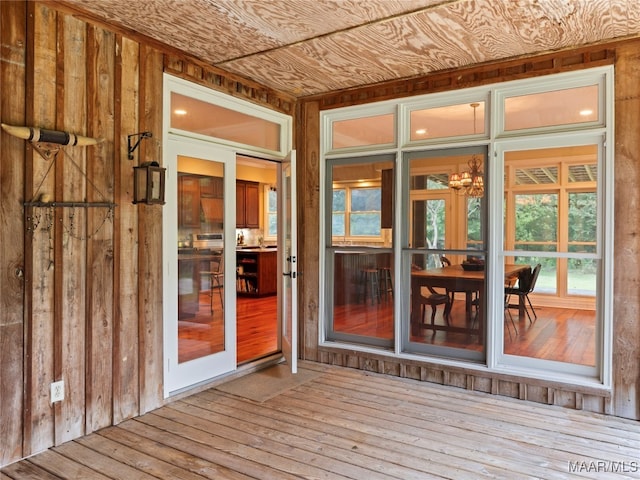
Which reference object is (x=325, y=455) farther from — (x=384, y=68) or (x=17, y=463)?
(x=384, y=68)

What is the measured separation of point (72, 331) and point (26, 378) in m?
0.37

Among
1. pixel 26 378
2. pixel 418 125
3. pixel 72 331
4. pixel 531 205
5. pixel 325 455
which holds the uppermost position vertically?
pixel 418 125

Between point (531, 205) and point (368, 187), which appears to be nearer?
point (531, 205)

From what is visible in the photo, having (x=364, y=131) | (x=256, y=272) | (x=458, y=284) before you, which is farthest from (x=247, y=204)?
(x=458, y=284)

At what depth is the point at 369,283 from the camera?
468 cm

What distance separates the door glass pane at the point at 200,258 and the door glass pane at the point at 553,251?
262 centimetres

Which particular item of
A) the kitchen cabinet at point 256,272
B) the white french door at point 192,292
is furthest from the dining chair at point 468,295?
the kitchen cabinet at point 256,272

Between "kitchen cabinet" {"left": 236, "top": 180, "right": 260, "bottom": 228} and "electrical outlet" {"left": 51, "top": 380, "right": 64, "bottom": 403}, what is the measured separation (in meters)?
7.31

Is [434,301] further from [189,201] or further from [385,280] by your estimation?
[189,201]

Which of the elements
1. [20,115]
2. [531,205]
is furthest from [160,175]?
[531,205]

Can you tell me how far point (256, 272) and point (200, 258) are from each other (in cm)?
523

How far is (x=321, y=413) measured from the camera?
3494mm

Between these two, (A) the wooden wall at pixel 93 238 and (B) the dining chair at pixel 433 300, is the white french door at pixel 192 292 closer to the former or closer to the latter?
(A) the wooden wall at pixel 93 238

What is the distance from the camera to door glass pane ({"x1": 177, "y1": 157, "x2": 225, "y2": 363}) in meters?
3.83
